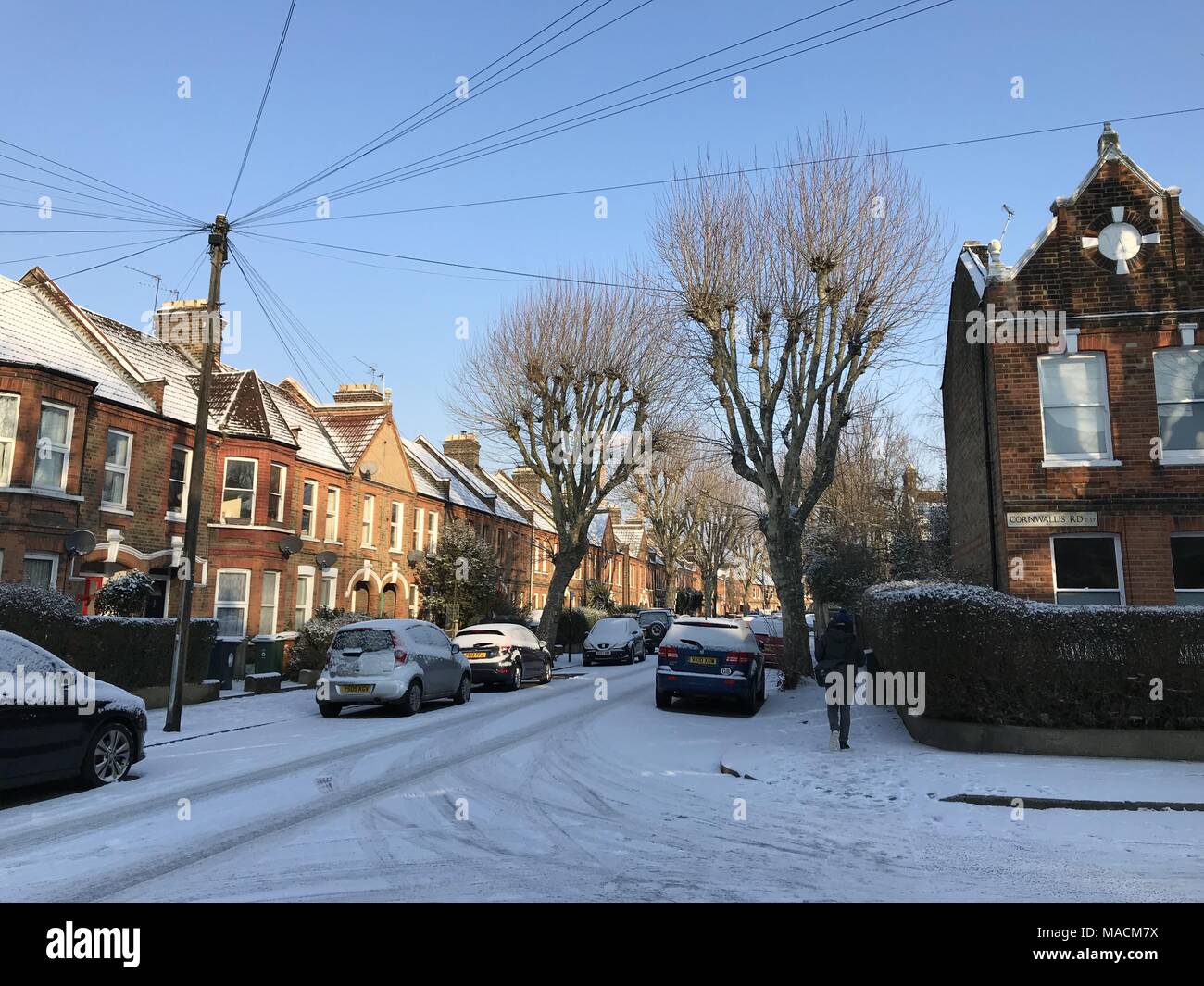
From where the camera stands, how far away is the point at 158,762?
10016 mm

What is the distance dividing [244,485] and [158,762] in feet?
50.1

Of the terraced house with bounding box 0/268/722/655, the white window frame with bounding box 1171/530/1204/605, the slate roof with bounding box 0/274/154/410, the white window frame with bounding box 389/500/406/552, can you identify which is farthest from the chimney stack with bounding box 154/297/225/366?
the white window frame with bounding box 1171/530/1204/605

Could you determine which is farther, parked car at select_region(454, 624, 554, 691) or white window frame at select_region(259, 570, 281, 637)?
white window frame at select_region(259, 570, 281, 637)

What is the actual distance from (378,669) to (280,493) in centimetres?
1251

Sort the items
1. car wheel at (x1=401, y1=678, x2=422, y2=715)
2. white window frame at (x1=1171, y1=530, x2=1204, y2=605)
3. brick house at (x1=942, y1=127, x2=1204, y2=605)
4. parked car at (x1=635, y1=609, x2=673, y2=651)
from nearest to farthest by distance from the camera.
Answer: car wheel at (x1=401, y1=678, x2=422, y2=715), white window frame at (x1=1171, y1=530, x2=1204, y2=605), brick house at (x1=942, y1=127, x2=1204, y2=605), parked car at (x1=635, y1=609, x2=673, y2=651)

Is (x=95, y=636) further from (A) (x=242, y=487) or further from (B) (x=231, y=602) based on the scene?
(A) (x=242, y=487)

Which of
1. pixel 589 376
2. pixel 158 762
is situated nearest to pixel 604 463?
pixel 589 376

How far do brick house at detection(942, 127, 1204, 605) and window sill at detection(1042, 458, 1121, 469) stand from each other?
0.03 metres

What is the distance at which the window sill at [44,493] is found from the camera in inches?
671

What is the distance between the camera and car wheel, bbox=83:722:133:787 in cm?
834

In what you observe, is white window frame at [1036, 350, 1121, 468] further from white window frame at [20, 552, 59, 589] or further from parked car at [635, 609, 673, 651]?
parked car at [635, 609, 673, 651]
